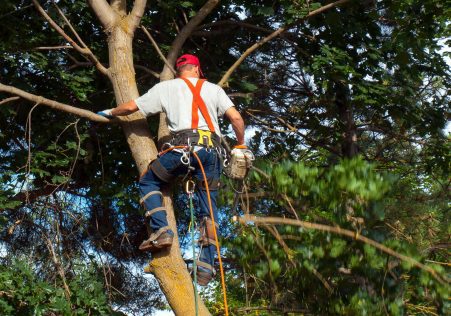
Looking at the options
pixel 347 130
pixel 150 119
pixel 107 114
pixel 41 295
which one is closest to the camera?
pixel 107 114

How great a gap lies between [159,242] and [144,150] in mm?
783

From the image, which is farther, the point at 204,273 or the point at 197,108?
the point at 197,108

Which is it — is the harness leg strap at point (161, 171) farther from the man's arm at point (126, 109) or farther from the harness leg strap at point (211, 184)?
the man's arm at point (126, 109)

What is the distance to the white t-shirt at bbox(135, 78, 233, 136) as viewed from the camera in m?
5.27

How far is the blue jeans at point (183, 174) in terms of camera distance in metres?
5.10

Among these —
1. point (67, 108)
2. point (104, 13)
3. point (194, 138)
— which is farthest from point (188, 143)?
point (104, 13)

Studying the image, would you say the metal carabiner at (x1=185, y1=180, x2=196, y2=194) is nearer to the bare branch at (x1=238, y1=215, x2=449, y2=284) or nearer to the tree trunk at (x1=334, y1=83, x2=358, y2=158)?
the bare branch at (x1=238, y1=215, x2=449, y2=284)

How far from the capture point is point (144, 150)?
5.42 meters

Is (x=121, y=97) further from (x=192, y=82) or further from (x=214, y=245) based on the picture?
(x=214, y=245)

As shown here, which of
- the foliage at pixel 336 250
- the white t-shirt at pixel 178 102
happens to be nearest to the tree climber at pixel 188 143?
the white t-shirt at pixel 178 102

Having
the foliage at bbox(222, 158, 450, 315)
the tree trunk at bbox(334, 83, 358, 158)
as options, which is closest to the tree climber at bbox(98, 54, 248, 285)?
the foliage at bbox(222, 158, 450, 315)

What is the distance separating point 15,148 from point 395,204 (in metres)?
5.12

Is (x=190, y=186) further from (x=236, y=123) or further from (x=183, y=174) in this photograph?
(x=236, y=123)

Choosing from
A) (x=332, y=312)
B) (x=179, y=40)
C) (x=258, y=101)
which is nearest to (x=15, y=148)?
(x=179, y=40)
